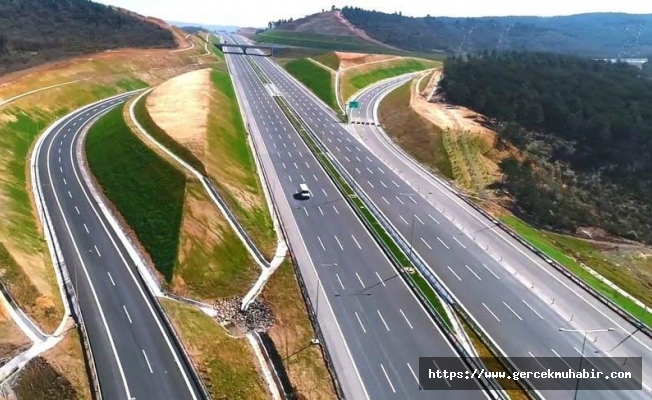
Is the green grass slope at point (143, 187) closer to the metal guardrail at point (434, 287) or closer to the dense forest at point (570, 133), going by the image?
the metal guardrail at point (434, 287)

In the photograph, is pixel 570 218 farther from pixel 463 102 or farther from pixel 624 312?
pixel 463 102

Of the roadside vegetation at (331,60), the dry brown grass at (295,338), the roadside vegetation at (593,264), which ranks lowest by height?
the roadside vegetation at (593,264)

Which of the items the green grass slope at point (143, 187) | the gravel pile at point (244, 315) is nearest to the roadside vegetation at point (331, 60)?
the green grass slope at point (143, 187)

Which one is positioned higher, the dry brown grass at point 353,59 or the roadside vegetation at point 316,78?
the dry brown grass at point 353,59

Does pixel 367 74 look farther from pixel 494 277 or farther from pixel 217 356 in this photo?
pixel 217 356

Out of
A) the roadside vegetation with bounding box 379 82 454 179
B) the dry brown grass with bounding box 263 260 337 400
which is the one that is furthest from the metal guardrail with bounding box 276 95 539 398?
the roadside vegetation with bounding box 379 82 454 179

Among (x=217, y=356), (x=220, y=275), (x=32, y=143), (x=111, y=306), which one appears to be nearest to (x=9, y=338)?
(x=111, y=306)
